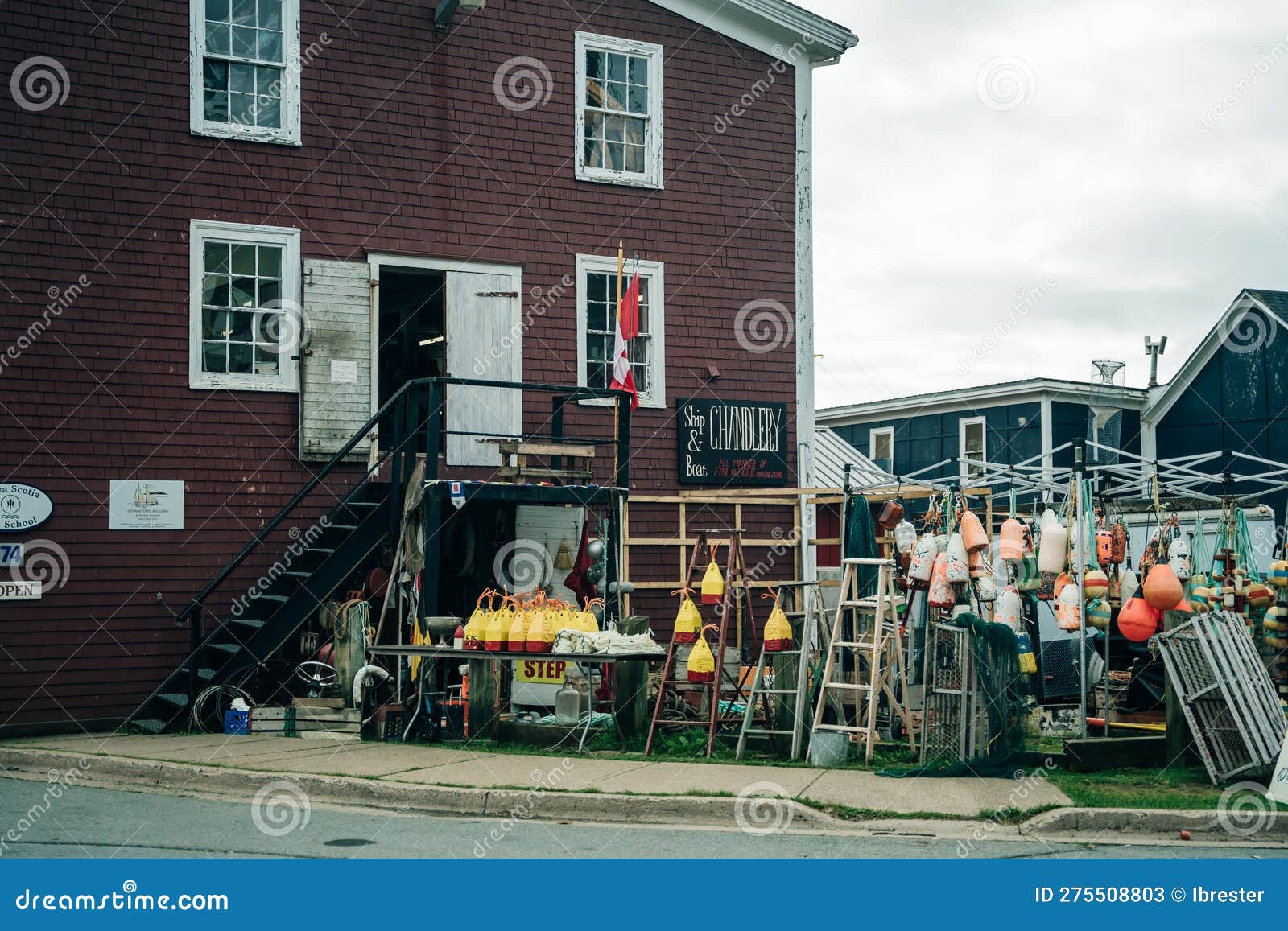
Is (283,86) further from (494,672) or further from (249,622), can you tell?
(494,672)

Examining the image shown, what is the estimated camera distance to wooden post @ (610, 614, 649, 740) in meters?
12.2

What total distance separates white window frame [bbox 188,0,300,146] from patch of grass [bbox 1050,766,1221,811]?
34.4 feet

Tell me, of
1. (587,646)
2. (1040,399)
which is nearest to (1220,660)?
(587,646)

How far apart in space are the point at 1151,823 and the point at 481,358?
969 cm

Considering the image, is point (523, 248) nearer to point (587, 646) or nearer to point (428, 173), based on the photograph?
point (428, 173)

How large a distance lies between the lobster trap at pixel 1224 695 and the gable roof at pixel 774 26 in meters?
9.86

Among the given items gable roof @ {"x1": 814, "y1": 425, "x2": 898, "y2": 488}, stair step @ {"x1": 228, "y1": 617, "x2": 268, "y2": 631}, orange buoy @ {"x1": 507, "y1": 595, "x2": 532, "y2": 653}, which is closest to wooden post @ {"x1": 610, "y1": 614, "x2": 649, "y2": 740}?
orange buoy @ {"x1": 507, "y1": 595, "x2": 532, "y2": 653}

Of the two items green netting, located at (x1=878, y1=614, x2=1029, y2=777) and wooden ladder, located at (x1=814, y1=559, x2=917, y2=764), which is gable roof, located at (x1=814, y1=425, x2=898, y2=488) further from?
green netting, located at (x1=878, y1=614, x2=1029, y2=777)

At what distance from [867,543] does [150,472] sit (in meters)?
7.44

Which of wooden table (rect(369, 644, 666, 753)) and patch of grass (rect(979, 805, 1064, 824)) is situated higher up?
wooden table (rect(369, 644, 666, 753))

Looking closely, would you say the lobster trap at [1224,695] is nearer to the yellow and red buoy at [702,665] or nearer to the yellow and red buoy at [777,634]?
the yellow and red buoy at [777,634]

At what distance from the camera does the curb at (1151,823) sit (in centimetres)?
900

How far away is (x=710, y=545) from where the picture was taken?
16359 millimetres

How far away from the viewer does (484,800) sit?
9789mm
